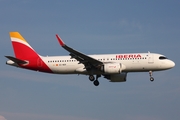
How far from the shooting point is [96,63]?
60125 millimetres

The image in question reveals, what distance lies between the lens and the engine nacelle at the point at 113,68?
5938cm

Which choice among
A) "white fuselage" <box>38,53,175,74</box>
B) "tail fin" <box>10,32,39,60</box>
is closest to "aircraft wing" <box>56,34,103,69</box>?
"white fuselage" <box>38,53,175,74</box>

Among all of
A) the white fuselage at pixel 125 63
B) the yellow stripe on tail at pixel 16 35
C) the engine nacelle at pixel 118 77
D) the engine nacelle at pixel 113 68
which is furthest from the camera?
the yellow stripe on tail at pixel 16 35

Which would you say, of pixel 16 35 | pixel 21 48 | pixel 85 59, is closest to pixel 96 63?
pixel 85 59

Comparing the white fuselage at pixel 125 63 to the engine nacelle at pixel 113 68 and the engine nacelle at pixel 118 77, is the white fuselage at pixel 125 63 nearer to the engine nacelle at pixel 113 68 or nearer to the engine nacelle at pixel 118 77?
the engine nacelle at pixel 113 68

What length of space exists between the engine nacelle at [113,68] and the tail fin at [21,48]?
10.5 m

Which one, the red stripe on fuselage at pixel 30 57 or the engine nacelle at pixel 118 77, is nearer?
the red stripe on fuselage at pixel 30 57

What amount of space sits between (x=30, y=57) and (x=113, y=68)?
12570mm

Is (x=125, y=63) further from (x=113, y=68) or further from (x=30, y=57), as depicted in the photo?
(x=30, y=57)

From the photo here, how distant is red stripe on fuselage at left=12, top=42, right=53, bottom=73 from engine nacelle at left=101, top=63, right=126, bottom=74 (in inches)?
319

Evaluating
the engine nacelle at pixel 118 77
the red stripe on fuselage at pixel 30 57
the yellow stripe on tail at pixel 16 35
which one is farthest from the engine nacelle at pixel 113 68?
the yellow stripe on tail at pixel 16 35

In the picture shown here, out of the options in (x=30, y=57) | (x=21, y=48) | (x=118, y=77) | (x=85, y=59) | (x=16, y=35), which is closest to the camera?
(x=85, y=59)

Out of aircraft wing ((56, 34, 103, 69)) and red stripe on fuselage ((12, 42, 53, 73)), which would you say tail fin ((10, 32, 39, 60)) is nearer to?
red stripe on fuselage ((12, 42, 53, 73))

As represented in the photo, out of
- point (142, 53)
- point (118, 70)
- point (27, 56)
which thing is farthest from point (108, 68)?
point (27, 56)
